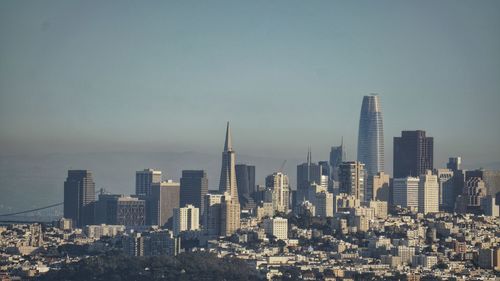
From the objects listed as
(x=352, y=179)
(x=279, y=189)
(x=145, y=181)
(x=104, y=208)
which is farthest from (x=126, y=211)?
(x=352, y=179)

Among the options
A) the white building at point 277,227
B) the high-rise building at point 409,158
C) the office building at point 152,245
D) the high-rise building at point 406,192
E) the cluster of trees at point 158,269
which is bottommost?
the cluster of trees at point 158,269

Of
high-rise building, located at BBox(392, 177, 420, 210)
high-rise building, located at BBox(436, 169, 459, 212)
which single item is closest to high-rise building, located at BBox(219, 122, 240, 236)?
high-rise building, located at BBox(392, 177, 420, 210)

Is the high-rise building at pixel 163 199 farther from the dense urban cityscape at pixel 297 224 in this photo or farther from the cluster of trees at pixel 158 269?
the cluster of trees at pixel 158 269

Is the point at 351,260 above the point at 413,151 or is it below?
below

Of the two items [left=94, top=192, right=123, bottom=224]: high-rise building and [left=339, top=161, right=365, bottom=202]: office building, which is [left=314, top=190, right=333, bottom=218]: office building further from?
[left=94, top=192, right=123, bottom=224]: high-rise building

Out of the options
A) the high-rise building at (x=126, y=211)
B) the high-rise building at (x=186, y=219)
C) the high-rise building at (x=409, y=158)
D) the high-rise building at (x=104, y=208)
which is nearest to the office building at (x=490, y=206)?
the high-rise building at (x=409, y=158)

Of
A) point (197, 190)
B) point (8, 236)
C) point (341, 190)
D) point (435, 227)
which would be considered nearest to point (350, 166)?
point (341, 190)

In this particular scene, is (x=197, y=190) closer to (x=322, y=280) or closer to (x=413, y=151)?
(x=413, y=151)
